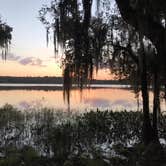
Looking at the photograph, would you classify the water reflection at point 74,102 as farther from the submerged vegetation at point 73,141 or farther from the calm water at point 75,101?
the submerged vegetation at point 73,141

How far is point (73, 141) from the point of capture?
12.8m

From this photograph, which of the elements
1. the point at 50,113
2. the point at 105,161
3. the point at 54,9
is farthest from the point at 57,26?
the point at 50,113

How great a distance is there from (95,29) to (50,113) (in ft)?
18.5

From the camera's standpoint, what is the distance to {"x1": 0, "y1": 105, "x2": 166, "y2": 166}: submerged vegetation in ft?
36.1

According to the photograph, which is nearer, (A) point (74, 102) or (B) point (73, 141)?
(B) point (73, 141)

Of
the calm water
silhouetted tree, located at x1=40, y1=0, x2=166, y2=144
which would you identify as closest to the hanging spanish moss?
silhouetted tree, located at x1=40, y1=0, x2=166, y2=144

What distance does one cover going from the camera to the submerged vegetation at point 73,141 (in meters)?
11.0

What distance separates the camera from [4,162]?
10219 mm

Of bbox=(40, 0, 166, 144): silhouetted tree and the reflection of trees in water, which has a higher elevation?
bbox=(40, 0, 166, 144): silhouetted tree

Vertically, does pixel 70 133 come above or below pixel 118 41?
below

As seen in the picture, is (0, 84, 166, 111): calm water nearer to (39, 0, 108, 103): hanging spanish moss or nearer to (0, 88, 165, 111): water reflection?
(0, 88, 165, 111): water reflection

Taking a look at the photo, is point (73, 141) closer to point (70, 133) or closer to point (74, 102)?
point (70, 133)

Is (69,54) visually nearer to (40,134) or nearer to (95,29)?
(95,29)

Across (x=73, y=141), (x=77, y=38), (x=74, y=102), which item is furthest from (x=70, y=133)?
(x=74, y=102)
